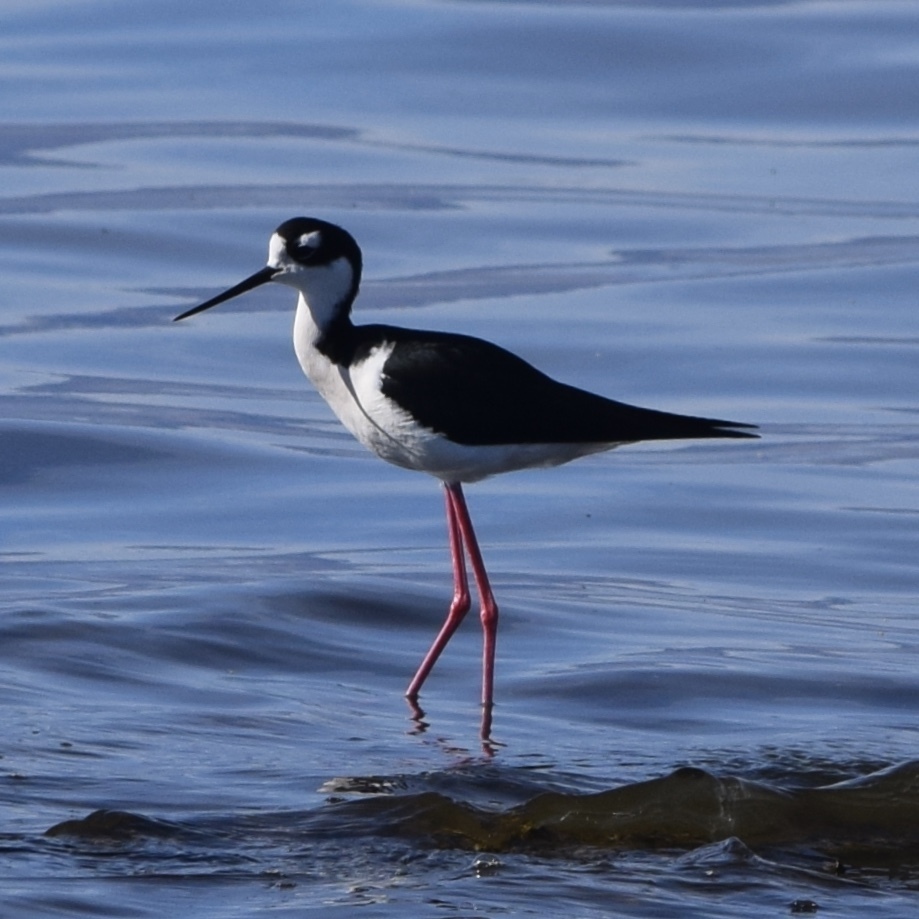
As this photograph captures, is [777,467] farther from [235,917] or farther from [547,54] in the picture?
[547,54]

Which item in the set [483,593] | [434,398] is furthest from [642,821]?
[483,593]

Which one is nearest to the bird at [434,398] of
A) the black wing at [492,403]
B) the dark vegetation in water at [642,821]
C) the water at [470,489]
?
the black wing at [492,403]

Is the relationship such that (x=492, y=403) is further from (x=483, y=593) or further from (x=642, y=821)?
(x=642, y=821)

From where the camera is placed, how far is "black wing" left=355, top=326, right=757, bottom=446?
7.43 metres

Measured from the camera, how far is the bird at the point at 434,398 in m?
7.46

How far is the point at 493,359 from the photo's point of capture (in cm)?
769

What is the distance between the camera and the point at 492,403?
24.8 feet

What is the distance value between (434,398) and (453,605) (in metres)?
1.09

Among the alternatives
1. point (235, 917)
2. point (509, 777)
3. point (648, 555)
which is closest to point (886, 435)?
point (648, 555)

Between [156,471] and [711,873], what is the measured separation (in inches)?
230

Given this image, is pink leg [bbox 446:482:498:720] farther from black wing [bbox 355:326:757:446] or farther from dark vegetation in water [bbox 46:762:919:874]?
dark vegetation in water [bbox 46:762:919:874]

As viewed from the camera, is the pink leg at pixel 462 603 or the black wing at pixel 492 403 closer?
the black wing at pixel 492 403

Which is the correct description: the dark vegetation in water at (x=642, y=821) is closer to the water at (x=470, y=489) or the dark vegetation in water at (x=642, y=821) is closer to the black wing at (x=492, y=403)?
the water at (x=470, y=489)

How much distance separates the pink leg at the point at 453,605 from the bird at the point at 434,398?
0.02m
